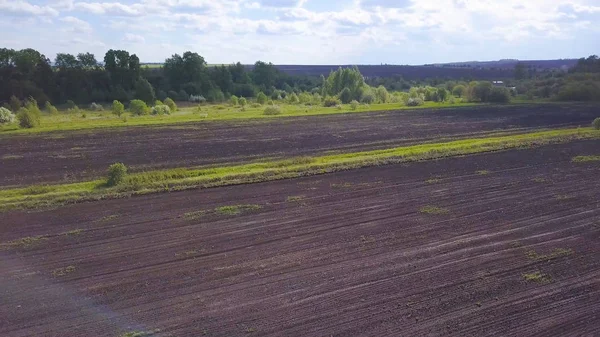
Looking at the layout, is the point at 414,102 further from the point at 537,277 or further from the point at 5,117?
the point at 537,277

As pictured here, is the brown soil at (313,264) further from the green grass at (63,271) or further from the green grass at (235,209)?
the green grass at (235,209)

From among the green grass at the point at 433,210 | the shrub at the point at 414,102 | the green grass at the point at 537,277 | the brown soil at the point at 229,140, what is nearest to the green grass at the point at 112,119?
the brown soil at the point at 229,140

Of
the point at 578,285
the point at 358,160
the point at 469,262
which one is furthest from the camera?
the point at 358,160

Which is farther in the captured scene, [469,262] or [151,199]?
[151,199]

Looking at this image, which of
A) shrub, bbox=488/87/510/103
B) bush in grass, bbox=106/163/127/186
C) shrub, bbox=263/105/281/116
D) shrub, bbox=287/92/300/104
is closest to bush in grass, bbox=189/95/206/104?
shrub, bbox=287/92/300/104

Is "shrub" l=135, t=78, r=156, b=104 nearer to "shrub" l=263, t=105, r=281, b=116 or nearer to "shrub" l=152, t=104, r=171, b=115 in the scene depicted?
"shrub" l=152, t=104, r=171, b=115

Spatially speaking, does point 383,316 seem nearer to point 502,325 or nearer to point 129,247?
point 502,325

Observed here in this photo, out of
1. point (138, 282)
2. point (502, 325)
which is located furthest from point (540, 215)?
point (138, 282)
